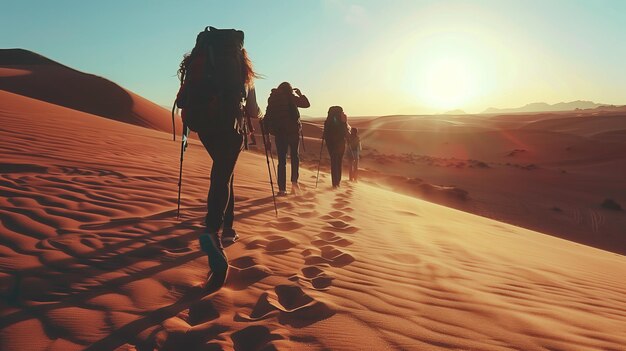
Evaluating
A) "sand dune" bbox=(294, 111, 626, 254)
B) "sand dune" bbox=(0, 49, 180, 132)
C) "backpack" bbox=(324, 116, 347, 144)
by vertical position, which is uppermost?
"sand dune" bbox=(0, 49, 180, 132)

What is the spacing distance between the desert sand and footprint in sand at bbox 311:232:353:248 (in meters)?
0.02

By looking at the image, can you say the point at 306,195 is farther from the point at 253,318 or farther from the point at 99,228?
the point at 253,318

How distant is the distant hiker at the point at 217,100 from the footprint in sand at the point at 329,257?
88cm

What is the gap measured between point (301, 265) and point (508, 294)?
61.9 inches

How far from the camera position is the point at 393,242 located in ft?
15.6

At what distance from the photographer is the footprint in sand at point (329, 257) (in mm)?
3611

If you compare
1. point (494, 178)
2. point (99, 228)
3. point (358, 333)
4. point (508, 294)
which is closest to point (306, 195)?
point (99, 228)

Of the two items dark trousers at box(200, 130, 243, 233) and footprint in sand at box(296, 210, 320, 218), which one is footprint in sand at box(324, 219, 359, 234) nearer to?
footprint in sand at box(296, 210, 320, 218)

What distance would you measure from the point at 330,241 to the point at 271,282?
59.1 inches

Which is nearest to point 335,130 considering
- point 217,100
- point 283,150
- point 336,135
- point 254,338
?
point 336,135

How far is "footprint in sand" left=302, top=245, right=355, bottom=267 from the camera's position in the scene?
3.61 metres

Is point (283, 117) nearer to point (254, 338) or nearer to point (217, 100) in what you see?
point (217, 100)

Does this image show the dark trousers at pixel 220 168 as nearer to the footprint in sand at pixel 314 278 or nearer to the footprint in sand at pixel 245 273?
the footprint in sand at pixel 245 273

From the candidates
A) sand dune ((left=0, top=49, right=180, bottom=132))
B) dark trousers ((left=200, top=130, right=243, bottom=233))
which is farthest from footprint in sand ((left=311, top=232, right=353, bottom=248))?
sand dune ((left=0, top=49, right=180, bottom=132))
